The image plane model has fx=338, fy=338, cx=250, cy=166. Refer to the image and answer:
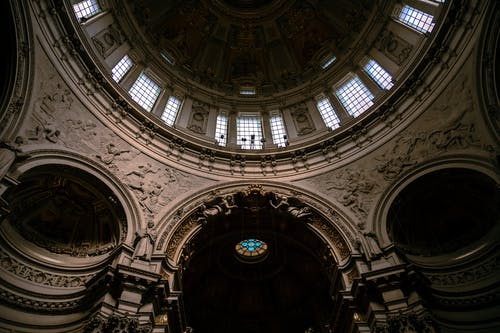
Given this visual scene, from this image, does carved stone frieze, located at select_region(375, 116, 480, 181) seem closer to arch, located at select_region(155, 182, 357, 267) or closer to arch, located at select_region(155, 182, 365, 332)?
arch, located at select_region(155, 182, 357, 267)

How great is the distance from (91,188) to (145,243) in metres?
3.77

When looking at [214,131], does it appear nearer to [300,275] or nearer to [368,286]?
[300,275]

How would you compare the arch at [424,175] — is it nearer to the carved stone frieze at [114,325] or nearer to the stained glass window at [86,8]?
the carved stone frieze at [114,325]

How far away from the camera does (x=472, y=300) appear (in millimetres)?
12891

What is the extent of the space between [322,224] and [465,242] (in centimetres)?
636

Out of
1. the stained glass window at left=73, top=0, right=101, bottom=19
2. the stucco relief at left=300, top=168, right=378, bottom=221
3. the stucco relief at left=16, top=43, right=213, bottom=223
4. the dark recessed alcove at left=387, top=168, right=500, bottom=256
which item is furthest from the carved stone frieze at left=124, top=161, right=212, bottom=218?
the dark recessed alcove at left=387, top=168, right=500, bottom=256

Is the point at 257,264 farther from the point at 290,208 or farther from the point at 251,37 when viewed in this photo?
the point at 251,37

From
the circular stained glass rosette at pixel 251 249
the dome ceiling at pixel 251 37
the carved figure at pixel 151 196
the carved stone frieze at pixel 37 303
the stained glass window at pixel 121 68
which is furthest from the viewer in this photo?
the dome ceiling at pixel 251 37

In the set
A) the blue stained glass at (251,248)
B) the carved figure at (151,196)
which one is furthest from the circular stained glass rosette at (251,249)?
the carved figure at (151,196)

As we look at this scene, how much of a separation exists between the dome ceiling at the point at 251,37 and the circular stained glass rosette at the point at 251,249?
12380 millimetres

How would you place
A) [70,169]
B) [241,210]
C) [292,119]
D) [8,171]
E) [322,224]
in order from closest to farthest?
[8,171]
[70,169]
[322,224]
[241,210]
[292,119]

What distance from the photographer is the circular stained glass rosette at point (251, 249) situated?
2155 centimetres

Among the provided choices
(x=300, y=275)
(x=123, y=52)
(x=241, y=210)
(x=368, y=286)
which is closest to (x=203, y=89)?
(x=123, y=52)

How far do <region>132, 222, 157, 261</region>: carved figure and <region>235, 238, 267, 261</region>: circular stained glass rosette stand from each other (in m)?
7.35
